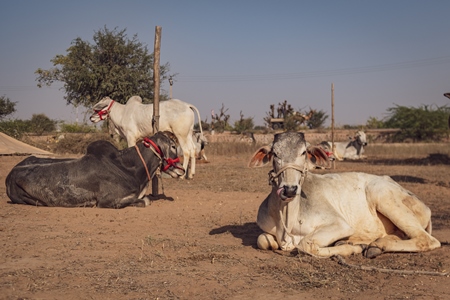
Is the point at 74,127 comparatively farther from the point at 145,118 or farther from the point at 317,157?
the point at 317,157

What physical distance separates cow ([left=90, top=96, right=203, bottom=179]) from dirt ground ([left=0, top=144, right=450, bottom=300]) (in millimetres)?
5155

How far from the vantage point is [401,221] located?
6.14m

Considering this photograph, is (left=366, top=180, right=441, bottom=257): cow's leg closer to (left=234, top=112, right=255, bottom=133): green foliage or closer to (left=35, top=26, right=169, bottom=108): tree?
(left=35, top=26, right=169, bottom=108): tree

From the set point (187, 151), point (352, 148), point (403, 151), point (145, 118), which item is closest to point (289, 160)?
point (145, 118)

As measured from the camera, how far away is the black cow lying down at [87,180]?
906cm

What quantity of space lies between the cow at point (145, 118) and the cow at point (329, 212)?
8.08 metres

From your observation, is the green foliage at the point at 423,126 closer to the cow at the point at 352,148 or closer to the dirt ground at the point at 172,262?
the cow at the point at 352,148

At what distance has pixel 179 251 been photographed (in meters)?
6.14

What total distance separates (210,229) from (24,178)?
141 inches

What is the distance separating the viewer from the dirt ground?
181 inches

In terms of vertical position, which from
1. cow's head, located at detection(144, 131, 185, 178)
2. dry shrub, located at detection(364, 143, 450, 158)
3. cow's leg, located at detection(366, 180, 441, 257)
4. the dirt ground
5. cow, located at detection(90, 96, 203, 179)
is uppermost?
cow, located at detection(90, 96, 203, 179)

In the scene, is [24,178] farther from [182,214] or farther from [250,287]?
[250,287]

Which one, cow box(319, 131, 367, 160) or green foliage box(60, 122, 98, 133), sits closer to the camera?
cow box(319, 131, 367, 160)

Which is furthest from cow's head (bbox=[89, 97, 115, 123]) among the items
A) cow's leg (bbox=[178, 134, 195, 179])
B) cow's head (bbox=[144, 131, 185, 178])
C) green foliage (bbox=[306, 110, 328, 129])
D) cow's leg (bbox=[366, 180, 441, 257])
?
green foliage (bbox=[306, 110, 328, 129])
